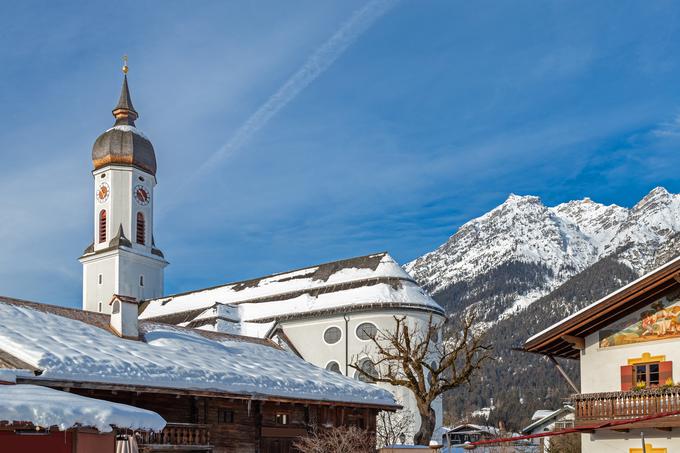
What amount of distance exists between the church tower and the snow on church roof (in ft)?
111

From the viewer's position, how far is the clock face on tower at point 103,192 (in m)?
69.8

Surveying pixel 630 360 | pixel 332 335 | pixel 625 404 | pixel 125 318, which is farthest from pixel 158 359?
pixel 332 335

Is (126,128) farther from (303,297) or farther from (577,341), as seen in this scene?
(577,341)

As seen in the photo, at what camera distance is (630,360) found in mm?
25500

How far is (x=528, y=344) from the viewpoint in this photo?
26.6 m

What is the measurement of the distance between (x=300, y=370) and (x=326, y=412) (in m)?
2.02

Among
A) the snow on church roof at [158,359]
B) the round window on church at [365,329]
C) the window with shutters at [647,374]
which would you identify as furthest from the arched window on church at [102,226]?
the window with shutters at [647,374]

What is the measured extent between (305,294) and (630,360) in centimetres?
3722

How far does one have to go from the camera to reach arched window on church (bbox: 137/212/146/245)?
70750 millimetres

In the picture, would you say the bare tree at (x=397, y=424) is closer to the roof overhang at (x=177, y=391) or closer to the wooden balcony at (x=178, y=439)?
the roof overhang at (x=177, y=391)

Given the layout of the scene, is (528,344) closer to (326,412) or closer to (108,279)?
(326,412)

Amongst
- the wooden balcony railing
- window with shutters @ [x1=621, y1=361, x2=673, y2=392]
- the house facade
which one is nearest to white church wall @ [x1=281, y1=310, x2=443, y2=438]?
the house facade

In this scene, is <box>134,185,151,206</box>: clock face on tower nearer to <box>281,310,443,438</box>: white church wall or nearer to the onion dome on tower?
the onion dome on tower

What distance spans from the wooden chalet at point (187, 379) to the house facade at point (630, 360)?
922 centimetres
